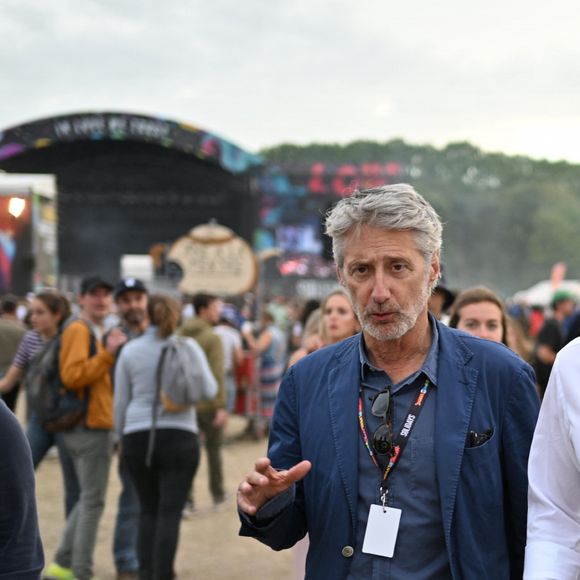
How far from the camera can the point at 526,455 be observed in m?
2.16

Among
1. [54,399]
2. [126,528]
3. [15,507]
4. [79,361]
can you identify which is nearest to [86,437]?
[54,399]

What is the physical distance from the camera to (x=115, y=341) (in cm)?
554

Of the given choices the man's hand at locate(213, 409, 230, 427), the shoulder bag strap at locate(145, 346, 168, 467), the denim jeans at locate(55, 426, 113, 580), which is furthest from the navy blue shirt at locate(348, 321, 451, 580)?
the man's hand at locate(213, 409, 230, 427)

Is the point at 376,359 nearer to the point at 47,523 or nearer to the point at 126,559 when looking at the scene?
the point at 126,559

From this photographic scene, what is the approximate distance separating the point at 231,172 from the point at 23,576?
27655 mm

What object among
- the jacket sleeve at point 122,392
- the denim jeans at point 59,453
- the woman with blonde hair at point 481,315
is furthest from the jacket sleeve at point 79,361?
the woman with blonde hair at point 481,315

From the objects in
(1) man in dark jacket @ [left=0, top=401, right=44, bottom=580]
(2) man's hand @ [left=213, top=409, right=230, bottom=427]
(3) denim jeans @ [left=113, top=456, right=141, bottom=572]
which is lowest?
(3) denim jeans @ [left=113, top=456, right=141, bottom=572]

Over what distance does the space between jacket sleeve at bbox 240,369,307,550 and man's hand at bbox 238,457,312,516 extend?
0.03m

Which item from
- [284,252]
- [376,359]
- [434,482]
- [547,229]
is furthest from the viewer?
[547,229]

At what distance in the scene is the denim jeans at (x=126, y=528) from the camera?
5914mm

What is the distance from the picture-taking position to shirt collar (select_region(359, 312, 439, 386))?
7.37 ft

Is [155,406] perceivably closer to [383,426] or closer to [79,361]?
[79,361]

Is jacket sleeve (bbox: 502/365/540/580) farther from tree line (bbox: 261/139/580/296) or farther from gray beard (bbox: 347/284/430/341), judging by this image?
tree line (bbox: 261/139/580/296)

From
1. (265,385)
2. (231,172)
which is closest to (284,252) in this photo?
(231,172)
